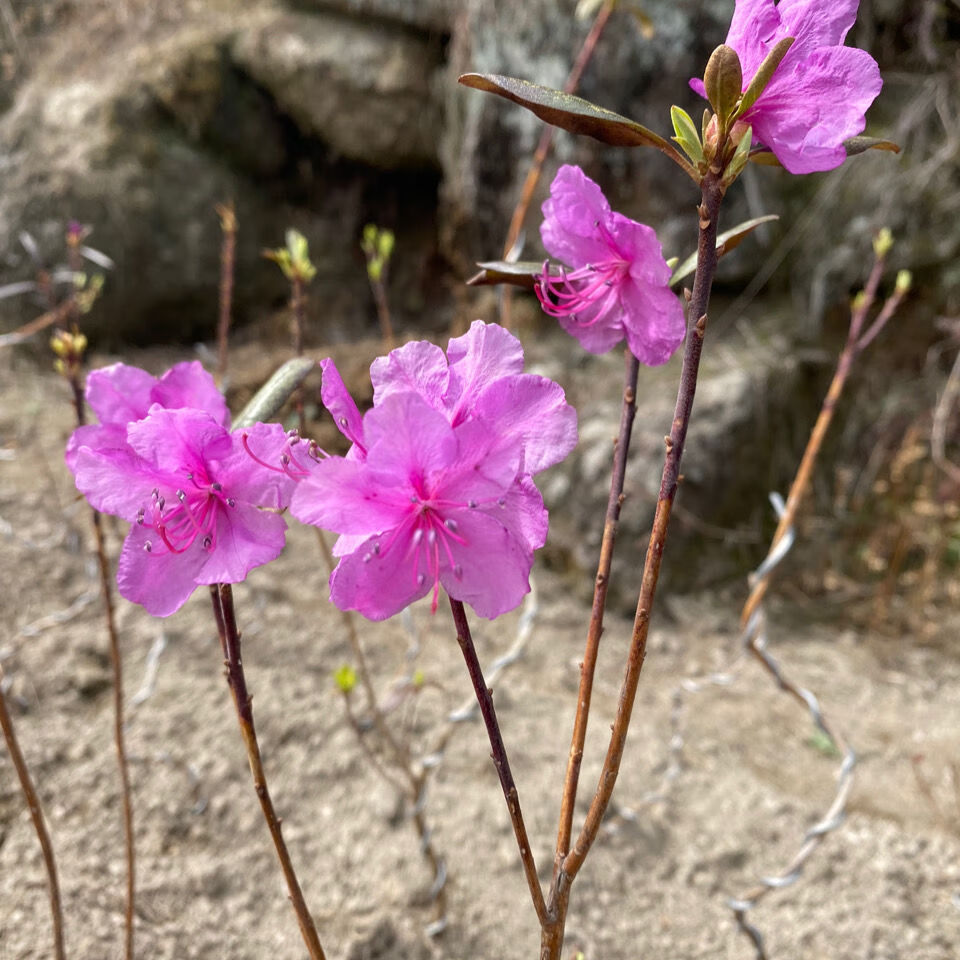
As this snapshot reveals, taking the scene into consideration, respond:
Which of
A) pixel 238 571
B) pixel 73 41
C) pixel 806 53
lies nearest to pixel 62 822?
pixel 238 571

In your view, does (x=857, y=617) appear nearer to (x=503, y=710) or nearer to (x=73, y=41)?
(x=503, y=710)

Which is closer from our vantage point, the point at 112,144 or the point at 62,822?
the point at 62,822

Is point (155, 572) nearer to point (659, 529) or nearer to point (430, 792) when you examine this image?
point (659, 529)

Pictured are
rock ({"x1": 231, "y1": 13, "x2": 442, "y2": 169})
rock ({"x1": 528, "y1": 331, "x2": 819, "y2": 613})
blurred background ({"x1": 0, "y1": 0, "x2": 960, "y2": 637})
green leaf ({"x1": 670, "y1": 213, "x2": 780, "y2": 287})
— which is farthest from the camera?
rock ({"x1": 231, "y1": 13, "x2": 442, "y2": 169})

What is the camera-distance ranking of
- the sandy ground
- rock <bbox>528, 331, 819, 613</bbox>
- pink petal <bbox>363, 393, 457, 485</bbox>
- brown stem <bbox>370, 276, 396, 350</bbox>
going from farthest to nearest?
1. rock <bbox>528, 331, 819, 613</bbox>
2. brown stem <bbox>370, 276, 396, 350</bbox>
3. the sandy ground
4. pink petal <bbox>363, 393, 457, 485</bbox>

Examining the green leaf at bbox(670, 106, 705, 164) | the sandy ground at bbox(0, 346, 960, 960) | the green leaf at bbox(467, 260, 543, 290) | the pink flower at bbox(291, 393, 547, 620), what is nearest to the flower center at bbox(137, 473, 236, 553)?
the pink flower at bbox(291, 393, 547, 620)

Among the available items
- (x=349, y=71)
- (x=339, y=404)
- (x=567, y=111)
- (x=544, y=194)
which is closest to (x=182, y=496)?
(x=339, y=404)

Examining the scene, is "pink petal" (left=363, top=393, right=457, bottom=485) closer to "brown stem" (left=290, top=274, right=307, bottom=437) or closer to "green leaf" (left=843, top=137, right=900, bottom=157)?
"green leaf" (left=843, top=137, right=900, bottom=157)
